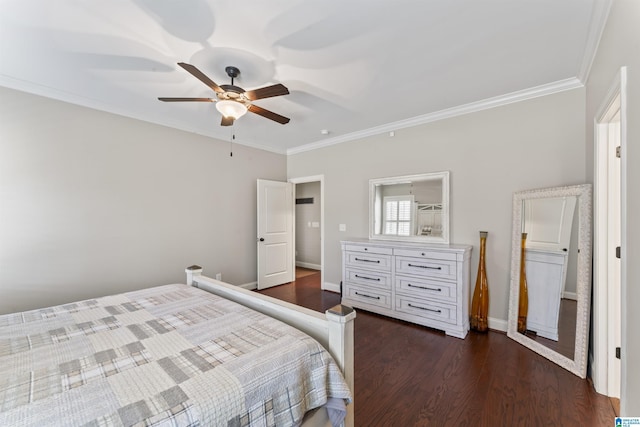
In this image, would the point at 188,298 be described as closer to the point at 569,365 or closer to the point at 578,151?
the point at 569,365

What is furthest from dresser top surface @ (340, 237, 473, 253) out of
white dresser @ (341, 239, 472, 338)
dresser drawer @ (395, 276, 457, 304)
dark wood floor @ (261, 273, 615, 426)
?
dark wood floor @ (261, 273, 615, 426)

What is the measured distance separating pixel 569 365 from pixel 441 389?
1.14m

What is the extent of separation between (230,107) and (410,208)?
99.1 inches

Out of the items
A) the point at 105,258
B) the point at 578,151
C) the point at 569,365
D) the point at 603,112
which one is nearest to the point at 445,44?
the point at 603,112

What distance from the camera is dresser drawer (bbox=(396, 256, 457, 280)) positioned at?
277cm

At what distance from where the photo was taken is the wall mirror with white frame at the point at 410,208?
10.6ft

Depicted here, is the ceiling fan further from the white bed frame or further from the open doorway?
the open doorway

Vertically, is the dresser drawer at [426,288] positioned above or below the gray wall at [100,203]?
below

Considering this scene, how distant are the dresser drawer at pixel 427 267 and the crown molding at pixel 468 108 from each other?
176 cm

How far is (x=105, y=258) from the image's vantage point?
2.94m

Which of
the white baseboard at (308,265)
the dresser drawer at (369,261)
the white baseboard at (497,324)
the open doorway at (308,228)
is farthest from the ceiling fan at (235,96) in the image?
the white baseboard at (308,265)

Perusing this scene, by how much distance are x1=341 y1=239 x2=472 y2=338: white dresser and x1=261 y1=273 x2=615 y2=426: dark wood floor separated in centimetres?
24

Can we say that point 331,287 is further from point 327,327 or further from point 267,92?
point 267,92

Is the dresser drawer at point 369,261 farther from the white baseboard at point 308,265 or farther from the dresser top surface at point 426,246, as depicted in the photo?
the white baseboard at point 308,265
